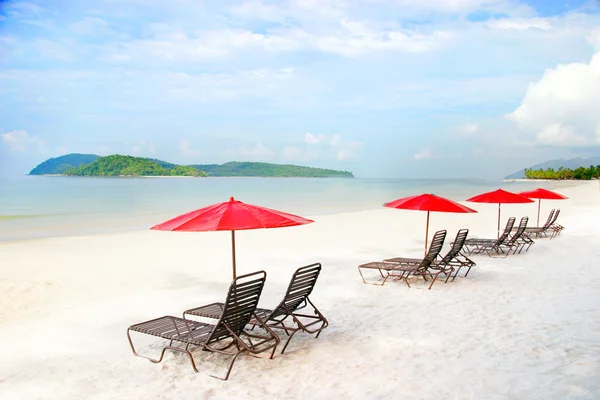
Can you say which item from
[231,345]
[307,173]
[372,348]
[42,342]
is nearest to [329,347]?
[372,348]

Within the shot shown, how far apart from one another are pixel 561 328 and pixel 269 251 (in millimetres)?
8005

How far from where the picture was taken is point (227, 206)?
5.43 meters

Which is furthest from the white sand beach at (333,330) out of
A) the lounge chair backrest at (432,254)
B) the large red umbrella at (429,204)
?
the large red umbrella at (429,204)

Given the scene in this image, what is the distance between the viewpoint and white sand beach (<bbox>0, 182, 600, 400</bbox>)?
175 inches

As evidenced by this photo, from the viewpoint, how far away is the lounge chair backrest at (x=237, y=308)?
4.65m

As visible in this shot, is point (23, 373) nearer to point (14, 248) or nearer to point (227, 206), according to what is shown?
point (227, 206)

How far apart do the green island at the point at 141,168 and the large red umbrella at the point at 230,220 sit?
5900 inches

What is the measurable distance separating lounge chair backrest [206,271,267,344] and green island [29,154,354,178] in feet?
494

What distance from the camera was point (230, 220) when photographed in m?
5.16

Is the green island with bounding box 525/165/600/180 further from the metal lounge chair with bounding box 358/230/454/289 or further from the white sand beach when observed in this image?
the metal lounge chair with bounding box 358/230/454/289

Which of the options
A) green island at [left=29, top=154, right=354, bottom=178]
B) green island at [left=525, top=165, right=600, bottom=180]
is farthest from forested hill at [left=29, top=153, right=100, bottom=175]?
green island at [left=525, top=165, right=600, bottom=180]

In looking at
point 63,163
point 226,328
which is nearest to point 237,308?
point 226,328

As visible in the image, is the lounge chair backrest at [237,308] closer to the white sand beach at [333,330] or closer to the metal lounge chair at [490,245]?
the white sand beach at [333,330]

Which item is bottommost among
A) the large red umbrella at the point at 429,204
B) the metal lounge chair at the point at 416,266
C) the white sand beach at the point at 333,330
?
the white sand beach at the point at 333,330
